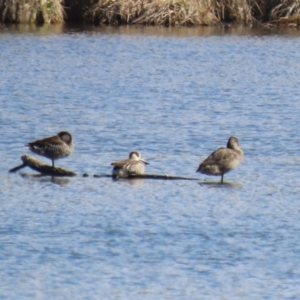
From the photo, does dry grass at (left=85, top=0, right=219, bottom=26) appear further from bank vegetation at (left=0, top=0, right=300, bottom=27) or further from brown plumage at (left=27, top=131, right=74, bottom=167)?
brown plumage at (left=27, top=131, right=74, bottom=167)

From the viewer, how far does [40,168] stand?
15.0 metres

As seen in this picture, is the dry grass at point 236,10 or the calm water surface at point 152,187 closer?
the calm water surface at point 152,187

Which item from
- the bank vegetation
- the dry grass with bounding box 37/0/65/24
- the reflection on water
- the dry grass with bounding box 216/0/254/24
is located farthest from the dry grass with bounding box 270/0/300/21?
the reflection on water

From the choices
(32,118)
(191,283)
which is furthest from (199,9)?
(191,283)

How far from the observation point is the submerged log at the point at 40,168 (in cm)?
1491

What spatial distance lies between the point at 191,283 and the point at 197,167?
217 inches

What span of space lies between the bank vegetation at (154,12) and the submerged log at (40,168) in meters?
23.0

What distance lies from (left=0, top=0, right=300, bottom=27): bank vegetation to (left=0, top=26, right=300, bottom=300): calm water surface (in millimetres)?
8056

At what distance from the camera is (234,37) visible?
35.3 m

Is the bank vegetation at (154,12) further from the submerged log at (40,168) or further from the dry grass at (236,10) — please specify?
the submerged log at (40,168)

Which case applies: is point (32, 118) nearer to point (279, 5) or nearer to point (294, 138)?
point (294, 138)

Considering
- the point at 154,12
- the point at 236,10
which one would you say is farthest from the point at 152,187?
the point at 236,10

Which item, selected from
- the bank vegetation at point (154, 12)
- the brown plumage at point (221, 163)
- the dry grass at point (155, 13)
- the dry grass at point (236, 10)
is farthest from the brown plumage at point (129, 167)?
the dry grass at point (236, 10)

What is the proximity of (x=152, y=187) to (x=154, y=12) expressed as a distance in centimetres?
2495
